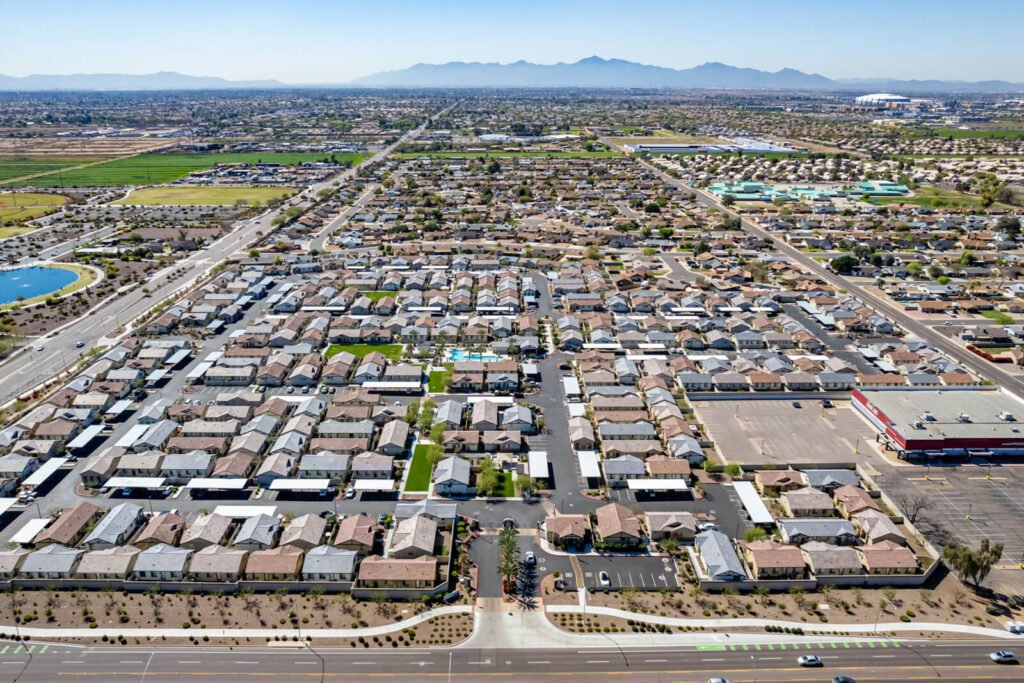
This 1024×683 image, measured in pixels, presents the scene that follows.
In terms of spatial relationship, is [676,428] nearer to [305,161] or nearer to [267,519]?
[267,519]

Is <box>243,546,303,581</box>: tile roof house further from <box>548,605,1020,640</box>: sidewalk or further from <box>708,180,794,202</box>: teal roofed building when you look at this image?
<box>708,180,794,202</box>: teal roofed building

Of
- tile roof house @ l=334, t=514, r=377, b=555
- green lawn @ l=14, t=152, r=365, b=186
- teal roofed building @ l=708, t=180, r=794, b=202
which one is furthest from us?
green lawn @ l=14, t=152, r=365, b=186

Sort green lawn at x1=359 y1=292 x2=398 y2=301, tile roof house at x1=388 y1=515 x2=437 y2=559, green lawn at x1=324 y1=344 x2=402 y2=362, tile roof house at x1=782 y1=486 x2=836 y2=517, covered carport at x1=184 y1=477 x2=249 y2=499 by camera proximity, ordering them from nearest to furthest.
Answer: tile roof house at x1=388 y1=515 x2=437 y2=559 → tile roof house at x1=782 y1=486 x2=836 y2=517 → covered carport at x1=184 y1=477 x2=249 y2=499 → green lawn at x1=324 y1=344 x2=402 y2=362 → green lawn at x1=359 y1=292 x2=398 y2=301

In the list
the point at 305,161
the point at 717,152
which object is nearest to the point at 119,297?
the point at 305,161

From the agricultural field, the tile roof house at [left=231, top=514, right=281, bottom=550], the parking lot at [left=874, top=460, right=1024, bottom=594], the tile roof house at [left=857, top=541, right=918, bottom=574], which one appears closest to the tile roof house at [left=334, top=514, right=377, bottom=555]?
the tile roof house at [left=231, top=514, right=281, bottom=550]

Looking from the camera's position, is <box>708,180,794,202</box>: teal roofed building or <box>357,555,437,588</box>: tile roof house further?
<box>708,180,794,202</box>: teal roofed building

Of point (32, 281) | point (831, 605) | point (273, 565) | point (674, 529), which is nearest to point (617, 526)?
point (674, 529)

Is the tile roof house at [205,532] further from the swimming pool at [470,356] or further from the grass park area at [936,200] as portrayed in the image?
the grass park area at [936,200]
